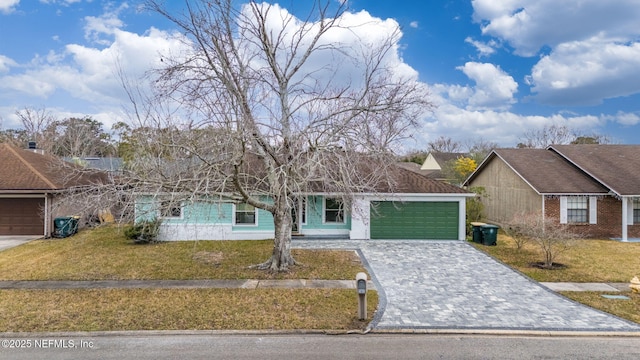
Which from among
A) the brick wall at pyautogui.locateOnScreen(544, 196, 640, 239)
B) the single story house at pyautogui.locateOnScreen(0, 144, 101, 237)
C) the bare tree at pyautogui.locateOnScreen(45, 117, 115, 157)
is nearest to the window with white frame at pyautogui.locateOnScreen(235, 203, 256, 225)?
the single story house at pyautogui.locateOnScreen(0, 144, 101, 237)

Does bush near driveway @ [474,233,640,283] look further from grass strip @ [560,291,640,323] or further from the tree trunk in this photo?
the tree trunk

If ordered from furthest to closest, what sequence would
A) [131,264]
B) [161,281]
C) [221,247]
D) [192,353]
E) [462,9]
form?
1. [462,9]
2. [221,247]
3. [131,264]
4. [161,281]
5. [192,353]

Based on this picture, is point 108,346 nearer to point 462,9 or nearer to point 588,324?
point 588,324

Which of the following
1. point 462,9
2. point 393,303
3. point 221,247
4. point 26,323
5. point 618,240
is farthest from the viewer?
point 618,240

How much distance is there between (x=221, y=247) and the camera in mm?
14805

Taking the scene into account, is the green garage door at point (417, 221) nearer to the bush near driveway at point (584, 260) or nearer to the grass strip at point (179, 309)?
the bush near driveway at point (584, 260)

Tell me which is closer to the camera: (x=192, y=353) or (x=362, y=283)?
(x=192, y=353)

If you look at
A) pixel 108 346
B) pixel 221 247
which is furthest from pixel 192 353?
pixel 221 247

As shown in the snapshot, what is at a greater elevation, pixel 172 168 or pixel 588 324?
pixel 172 168

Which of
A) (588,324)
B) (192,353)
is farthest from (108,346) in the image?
(588,324)

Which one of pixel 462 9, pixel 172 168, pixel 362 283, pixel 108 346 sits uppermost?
pixel 462 9

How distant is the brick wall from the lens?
1744 cm

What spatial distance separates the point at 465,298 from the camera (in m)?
8.88

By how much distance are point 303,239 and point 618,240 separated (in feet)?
50.0
